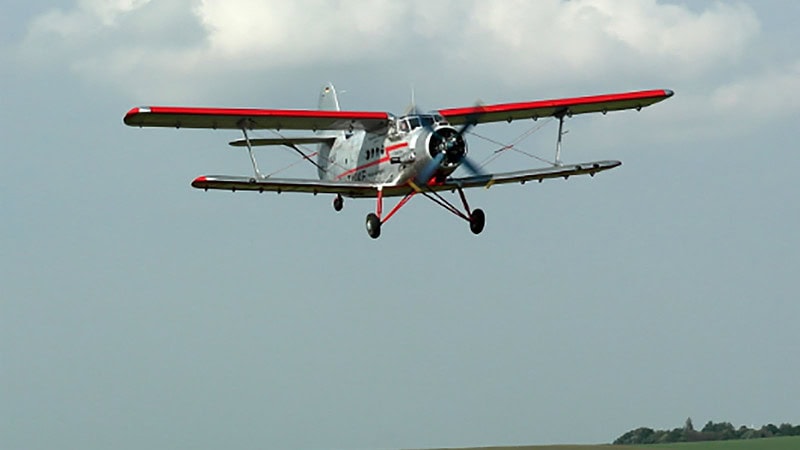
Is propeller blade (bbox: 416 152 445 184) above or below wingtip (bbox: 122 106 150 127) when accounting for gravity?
below

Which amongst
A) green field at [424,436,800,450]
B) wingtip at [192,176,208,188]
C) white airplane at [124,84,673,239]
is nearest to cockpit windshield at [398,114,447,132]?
white airplane at [124,84,673,239]

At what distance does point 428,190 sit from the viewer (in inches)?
1496

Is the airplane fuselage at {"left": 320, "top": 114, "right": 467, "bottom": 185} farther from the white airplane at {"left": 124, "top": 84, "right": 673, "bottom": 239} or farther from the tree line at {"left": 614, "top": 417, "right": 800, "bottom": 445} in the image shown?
the tree line at {"left": 614, "top": 417, "right": 800, "bottom": 445}

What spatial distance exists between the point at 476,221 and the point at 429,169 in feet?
9.72

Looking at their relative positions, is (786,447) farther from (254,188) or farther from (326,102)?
(254,188)

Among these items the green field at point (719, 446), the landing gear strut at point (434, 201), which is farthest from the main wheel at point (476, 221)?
the green field at point (719, 446)

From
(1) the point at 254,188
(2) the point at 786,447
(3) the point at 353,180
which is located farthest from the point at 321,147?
(2) the point at 786,447

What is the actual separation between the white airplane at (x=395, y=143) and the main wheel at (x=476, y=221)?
0.10ft

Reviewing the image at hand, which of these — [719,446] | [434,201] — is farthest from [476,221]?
[719,446]

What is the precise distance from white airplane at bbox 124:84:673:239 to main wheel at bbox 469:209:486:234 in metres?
0.03

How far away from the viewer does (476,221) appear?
38.9 m

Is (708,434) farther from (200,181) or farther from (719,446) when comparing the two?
(200,181)

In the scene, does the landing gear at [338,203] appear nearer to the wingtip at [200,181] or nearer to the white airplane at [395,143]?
the white airplane at [395,143]

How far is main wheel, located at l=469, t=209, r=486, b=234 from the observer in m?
38.9
